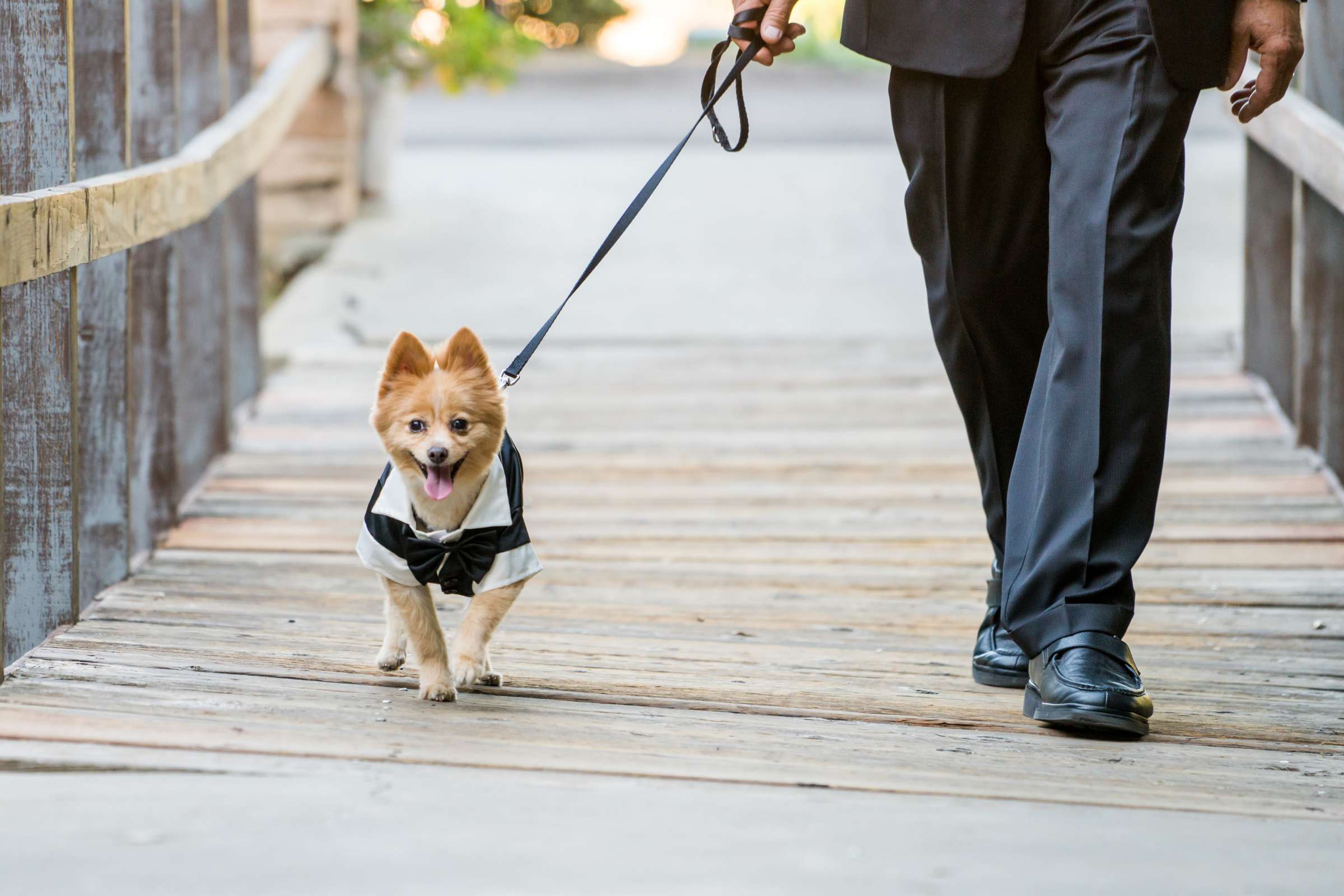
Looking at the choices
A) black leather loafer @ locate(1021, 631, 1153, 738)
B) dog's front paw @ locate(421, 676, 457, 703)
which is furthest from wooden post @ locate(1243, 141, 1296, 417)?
dog's front paw @ locate(421, 676, 457, 703)

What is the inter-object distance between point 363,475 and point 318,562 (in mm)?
915

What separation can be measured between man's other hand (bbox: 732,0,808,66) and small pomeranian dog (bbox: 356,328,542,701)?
0.73 meters

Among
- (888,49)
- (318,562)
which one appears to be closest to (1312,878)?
(888,49)

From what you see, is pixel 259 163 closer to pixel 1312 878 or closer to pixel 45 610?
pixel 45 610

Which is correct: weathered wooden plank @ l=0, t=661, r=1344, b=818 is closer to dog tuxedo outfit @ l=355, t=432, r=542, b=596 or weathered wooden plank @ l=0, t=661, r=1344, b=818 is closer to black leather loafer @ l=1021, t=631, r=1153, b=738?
black leather loafer @ l=1021, t=631, r=1153, b=738

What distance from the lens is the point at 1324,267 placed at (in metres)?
3.78

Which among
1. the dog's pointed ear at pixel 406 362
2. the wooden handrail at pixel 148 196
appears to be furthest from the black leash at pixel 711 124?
the wooden handrail at pixel 148 196

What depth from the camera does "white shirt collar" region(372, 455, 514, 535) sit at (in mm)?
2191

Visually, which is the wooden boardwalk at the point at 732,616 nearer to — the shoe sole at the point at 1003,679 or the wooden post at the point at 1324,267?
the shoe sole at the point at 1003,679

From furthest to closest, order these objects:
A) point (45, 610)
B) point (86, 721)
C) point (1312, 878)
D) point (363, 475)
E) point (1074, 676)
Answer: point (363, 475) → point (45, 610) → point (1074, 676) → point (86, 721) → point (1312, 878)

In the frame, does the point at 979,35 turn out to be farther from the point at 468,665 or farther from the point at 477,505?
the point at 468,665

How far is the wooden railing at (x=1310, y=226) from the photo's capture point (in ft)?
12.0

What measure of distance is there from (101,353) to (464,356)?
3.61 ft

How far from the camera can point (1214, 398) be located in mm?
4633
